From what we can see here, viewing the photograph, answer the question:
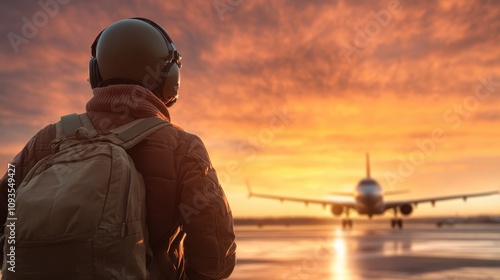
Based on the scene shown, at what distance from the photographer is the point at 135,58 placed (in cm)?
266

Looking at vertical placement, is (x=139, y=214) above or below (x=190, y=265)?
above

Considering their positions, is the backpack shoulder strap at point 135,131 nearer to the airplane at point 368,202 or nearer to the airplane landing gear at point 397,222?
the airplane at point 368,202

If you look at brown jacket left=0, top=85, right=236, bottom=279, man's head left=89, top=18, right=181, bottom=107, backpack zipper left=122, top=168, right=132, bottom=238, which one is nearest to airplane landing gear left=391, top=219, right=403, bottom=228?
man's head left=89, top=18, right=181, bottom=107

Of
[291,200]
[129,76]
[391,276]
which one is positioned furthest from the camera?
[291,200]

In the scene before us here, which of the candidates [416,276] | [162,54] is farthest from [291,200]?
[162,54]

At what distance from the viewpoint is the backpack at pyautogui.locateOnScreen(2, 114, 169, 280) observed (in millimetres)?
1790

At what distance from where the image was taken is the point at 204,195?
2205mm

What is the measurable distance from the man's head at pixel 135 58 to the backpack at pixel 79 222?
741 millimetres

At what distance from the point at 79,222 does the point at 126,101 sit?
0.79m

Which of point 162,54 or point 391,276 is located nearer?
point 162,54

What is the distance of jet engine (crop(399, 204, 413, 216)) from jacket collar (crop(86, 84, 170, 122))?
45482 millimetres

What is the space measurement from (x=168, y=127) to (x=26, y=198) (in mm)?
724

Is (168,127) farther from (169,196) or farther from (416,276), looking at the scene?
(416,276)

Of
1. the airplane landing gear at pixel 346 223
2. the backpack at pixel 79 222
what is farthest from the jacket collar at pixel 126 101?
the airplane landing gear at pixel 346 223
